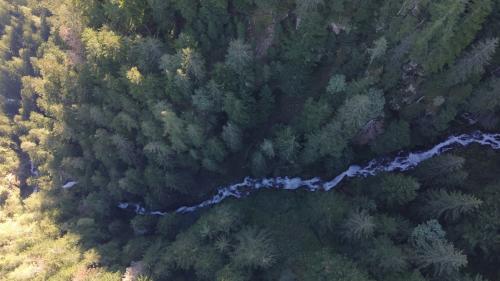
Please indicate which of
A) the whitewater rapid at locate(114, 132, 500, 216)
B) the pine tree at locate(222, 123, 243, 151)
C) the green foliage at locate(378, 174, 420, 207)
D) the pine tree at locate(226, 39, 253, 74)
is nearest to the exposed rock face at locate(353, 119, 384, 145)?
the whitewater rapid at locate(114, 132, 500, 216)

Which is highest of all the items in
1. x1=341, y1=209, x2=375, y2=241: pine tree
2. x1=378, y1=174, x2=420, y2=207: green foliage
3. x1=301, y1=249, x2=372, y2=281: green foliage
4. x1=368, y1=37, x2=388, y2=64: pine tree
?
x1=368, y1=37, x2=388, y2=64: pine tree

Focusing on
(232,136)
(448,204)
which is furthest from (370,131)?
(232,136)

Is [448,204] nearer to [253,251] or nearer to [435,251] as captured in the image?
[435,251]

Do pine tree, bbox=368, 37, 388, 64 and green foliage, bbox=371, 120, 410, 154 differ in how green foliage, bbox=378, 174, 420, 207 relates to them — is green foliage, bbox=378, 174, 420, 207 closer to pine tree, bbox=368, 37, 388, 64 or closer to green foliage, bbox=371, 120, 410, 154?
green foliage, bbox=371, 120, 410, 154

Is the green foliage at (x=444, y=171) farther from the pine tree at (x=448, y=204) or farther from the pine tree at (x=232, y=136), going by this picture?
the pine tree at (x=232, y=136)

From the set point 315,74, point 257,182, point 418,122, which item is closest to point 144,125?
point 257,182

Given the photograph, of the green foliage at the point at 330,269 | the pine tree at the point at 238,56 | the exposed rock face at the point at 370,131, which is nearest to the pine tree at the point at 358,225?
the green foliage at the point at 330,269

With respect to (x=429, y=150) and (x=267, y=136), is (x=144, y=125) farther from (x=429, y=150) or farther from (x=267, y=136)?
(x=429, y=150)
